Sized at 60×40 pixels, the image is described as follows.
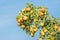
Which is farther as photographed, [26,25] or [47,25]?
[26,25]

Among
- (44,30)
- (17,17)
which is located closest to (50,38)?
(44,30)

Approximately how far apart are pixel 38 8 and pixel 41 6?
198 mm

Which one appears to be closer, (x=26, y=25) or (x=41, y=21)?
(x=41, y=21)

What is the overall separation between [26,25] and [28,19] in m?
0.40

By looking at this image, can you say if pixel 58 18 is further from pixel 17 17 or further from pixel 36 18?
pixel 17 17

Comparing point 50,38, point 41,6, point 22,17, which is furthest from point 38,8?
point 50,38

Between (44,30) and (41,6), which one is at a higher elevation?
(41,6)

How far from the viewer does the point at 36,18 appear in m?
11.5

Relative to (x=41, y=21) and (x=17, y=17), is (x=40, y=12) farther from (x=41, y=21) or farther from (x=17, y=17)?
(x=17, y=17)

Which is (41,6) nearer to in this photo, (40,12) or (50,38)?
(40,12)

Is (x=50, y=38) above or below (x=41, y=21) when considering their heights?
below

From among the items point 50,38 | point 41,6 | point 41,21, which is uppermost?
point 41,6

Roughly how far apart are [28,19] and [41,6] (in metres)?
0.99

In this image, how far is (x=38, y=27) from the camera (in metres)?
11.5
